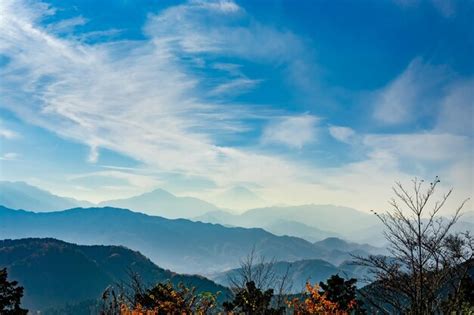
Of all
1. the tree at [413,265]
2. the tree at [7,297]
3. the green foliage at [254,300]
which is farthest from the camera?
the tree at [7,297]

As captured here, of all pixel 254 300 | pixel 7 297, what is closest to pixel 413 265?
pixel 254 300

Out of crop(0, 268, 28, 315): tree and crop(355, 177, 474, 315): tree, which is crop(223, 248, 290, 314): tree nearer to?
crop(355, 177, 474, 315): tree

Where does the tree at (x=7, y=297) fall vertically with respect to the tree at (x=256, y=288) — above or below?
below

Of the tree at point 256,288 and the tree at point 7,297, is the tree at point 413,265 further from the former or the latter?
the tree at point 7,297

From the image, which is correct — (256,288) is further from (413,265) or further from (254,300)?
(413,265)

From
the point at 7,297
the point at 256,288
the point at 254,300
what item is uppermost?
the point at 256,288

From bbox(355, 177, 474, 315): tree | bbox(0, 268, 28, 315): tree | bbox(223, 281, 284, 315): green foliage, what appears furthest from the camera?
bbox(0, 268, 28, 315): tree

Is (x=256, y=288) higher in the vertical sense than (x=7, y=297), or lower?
higher

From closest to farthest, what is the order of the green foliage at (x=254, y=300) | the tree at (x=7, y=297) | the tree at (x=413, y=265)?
1. the tree at (x=413, y=265)
2. the green foliage at (x=254, y=300)
3. the tree at (x=7, y=297)

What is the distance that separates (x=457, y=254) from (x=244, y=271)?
419 inches

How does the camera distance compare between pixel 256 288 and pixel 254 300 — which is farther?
pixel 256 288

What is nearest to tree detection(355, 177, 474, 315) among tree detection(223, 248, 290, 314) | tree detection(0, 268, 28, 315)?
tree detection(223, 248, 290, 314)

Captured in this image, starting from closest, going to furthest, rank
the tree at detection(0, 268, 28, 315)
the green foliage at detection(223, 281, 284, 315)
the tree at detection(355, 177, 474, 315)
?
the tree at detection(355, 177, 474, 315)
the green foliage at detection(223, 281, 284, 315)
the tree at detection(0, 268, 28, 315)

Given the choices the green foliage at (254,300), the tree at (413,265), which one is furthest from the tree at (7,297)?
the tree at (413,265)
